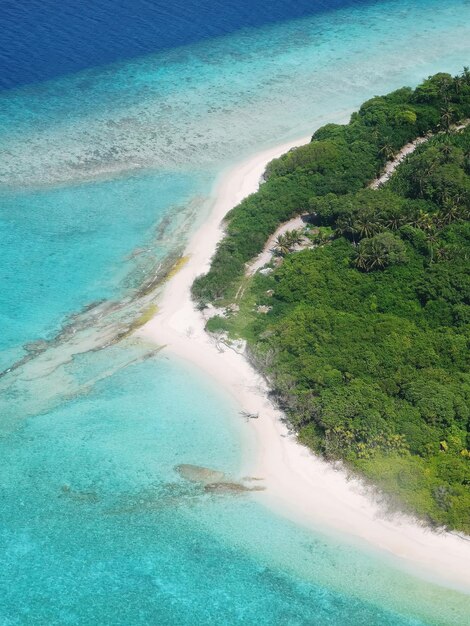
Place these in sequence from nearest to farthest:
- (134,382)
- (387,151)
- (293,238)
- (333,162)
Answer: (134,382), (293,238), (333,162), (387,151)

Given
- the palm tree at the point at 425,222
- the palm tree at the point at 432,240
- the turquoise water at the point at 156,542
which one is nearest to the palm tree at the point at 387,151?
the palm tree at the point at 425,222

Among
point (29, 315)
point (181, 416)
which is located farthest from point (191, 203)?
point (181, 416)

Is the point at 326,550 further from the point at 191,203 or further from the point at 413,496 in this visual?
the point at 191,203

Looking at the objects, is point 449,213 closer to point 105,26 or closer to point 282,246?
point 282,246

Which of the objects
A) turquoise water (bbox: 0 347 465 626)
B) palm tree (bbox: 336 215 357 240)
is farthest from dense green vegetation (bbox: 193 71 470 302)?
turquoise water (bbox: 0 347 465 626)

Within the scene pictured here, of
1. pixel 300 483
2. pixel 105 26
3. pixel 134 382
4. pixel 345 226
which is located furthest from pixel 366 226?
pixel 105 26

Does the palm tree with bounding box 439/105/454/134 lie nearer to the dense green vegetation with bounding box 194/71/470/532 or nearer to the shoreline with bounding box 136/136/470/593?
the dense green vegetation with bounding box 194/71/470/532

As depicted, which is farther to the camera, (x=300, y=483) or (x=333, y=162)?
(x=333, y=162)
